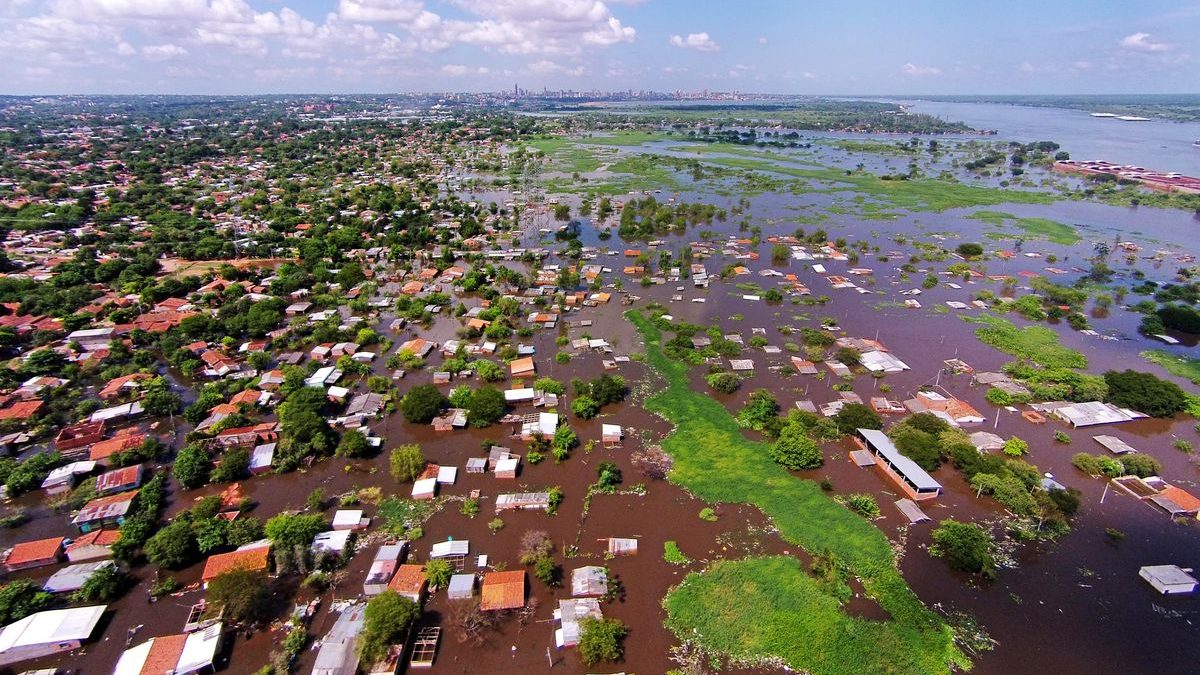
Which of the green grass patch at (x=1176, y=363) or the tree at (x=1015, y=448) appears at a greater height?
the green grass patch at (x=1176, y=363)

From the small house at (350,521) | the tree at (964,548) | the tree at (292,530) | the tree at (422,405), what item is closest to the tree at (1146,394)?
the tree at (964,548)

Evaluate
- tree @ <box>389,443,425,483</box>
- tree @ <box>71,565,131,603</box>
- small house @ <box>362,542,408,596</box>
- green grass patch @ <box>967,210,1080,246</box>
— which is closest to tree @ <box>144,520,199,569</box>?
tree @ <box>71,565,131,603</box>

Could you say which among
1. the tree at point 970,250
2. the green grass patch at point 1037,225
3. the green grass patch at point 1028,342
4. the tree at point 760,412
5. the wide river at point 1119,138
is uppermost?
the wide river at point 1119,138

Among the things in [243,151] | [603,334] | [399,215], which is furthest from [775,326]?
[243,151]

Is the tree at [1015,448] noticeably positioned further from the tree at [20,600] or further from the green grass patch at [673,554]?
the tree at [20,600]

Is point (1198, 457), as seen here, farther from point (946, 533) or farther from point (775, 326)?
point (775, 326)

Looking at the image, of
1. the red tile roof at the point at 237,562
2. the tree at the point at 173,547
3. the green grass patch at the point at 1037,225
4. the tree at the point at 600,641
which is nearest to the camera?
the tree at the point at 600,641

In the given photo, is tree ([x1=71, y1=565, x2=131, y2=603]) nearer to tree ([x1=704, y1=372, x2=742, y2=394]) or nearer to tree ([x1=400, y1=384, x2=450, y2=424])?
tree ([x1=400, y1=384, x2=450, y2=424])
